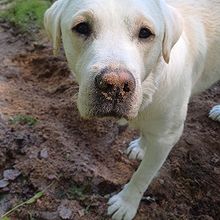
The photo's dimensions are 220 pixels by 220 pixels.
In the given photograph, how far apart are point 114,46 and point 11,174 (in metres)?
1.35

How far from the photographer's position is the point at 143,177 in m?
3.16

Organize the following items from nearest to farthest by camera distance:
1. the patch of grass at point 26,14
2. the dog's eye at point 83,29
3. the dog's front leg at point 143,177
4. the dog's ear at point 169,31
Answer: the dog's eye at point 83,29 < the dog's ear at point 169,31 < the dog's front leg at point 143,177 < the patch of grass at point 26,14

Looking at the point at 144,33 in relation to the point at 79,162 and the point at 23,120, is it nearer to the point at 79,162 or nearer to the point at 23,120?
the point at 79,162

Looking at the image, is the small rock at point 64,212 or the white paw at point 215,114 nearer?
the small rock at point 64,212

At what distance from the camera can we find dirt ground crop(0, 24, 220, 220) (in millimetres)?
3209

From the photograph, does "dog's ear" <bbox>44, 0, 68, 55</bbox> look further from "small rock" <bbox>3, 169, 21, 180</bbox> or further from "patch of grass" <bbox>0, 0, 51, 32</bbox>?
"patch of grass" <bbox>0, 0, 51, 32</bbox>

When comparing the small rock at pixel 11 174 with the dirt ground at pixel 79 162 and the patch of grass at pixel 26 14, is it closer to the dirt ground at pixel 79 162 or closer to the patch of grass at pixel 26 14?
the dirt ground at pixel 79 162

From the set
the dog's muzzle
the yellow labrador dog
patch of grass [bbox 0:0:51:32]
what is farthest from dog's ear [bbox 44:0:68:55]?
patch of grass [bbox 0:0:51:32]

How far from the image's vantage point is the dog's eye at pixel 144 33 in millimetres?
2438

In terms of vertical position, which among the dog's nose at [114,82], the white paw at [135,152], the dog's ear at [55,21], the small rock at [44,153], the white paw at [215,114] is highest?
the dog's nose at [114,82]

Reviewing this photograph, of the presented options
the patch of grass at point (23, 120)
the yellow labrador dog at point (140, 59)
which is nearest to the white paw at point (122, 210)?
the yellow labrador dog at point (140, 59)

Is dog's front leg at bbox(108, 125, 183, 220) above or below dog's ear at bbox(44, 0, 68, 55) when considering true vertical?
below

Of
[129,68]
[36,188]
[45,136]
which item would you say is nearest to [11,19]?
[45,136]

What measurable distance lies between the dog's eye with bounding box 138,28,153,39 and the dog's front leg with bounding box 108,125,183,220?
0.68 metres
